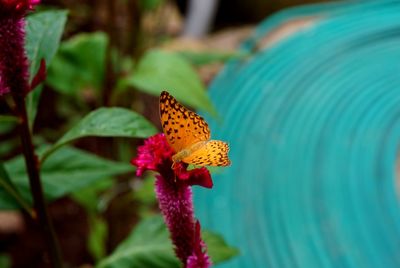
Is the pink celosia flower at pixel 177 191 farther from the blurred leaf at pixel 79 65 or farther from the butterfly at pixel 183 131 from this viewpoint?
the blurred leaf at pixel 79 65

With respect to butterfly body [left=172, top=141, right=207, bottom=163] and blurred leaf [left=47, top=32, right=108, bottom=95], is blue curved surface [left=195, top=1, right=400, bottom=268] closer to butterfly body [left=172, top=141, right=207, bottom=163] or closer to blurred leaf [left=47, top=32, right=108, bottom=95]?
blurred leaf [left=47, top=32, right=108, bottom=95]

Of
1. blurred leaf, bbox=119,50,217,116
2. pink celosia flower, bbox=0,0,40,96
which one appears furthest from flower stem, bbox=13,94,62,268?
blurred leaf, bbox=119,50,217,116

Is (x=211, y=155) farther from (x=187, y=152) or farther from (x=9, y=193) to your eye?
(x=9, y=193)

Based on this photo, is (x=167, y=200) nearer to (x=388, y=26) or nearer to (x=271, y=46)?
(x=388, y=26)

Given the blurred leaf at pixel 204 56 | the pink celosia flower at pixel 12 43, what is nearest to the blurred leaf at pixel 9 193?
the pink celosia flower at pixel 12 43

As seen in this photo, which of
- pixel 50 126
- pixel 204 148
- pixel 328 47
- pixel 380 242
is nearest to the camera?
pixel 204 148

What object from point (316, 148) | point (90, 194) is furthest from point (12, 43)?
point (316, 148)

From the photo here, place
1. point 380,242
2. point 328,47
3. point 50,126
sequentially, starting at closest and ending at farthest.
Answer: point 380,242
point 328,47
point 50,126

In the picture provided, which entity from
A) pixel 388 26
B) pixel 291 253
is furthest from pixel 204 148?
pixel 388 26
